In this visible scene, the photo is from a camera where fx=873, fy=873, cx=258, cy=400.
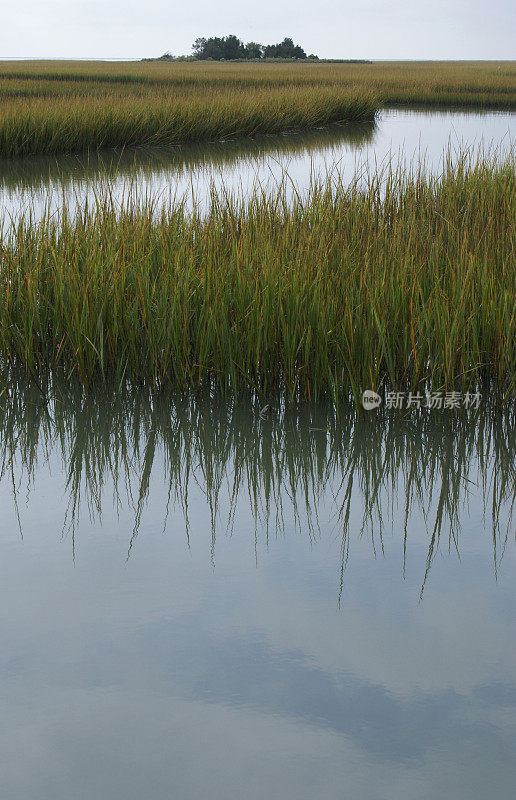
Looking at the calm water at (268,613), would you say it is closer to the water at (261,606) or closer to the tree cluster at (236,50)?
the water at (261,606)

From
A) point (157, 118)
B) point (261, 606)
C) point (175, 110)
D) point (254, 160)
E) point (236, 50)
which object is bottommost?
point (261, 606)

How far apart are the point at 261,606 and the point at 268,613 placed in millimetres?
44

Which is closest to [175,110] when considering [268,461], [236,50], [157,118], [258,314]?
[157,118]

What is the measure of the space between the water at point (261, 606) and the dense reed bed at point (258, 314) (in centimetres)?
15

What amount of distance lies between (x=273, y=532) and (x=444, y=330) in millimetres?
1180

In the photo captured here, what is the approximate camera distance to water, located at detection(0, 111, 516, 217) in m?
8.39

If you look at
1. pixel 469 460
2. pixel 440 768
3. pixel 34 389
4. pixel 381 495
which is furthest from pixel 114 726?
pixel 34 389

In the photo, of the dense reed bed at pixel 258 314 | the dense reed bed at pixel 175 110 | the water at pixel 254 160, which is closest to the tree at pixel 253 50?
the dense reed bed at pixel 175 110

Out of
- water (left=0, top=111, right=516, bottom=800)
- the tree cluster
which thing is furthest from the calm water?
the tree cluster

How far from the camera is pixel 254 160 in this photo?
1191 centimetres

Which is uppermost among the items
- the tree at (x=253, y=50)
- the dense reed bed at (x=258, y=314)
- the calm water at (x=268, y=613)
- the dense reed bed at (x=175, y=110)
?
the tree at (x=253, y=50)

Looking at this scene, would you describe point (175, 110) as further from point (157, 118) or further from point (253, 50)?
point (253, 50)

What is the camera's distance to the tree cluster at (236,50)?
227ft

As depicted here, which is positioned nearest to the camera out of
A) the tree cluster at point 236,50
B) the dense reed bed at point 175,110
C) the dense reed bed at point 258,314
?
the dense reed bed at point 258,314
